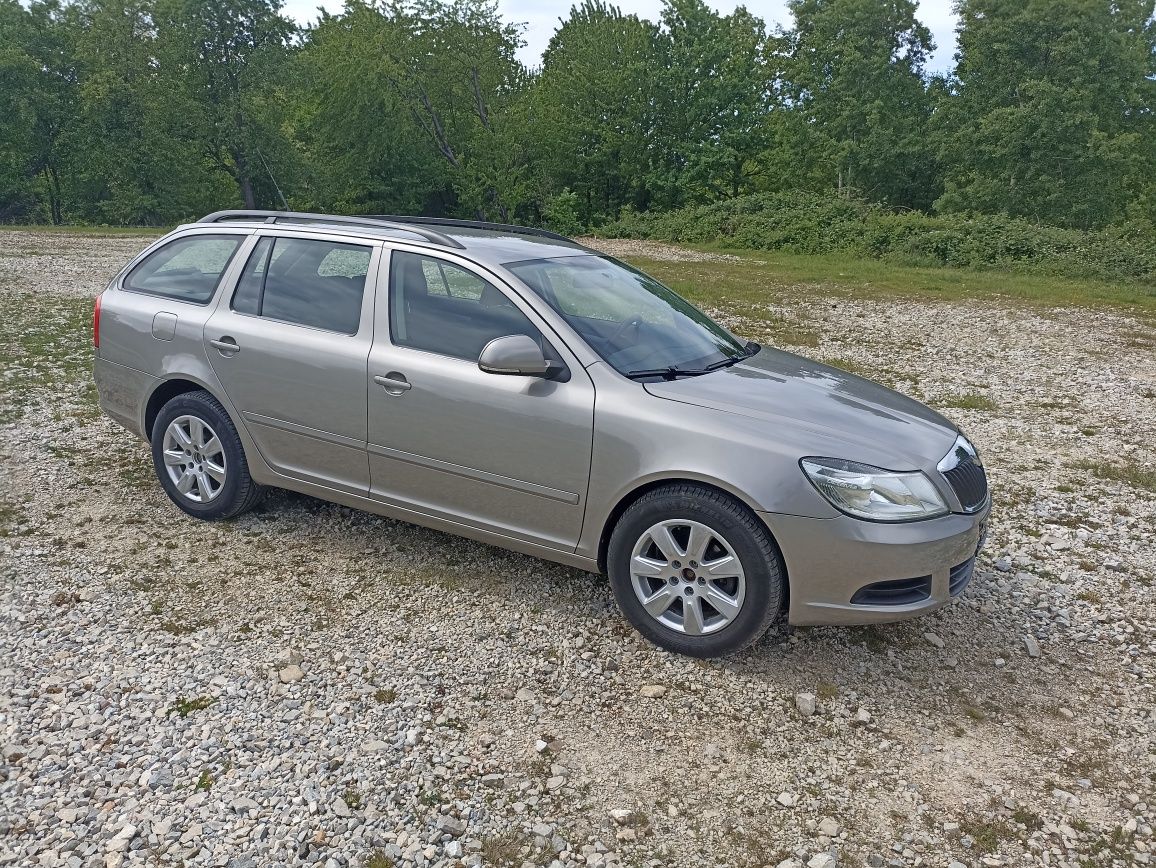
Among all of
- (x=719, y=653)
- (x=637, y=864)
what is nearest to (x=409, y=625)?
(x=719, y=653)

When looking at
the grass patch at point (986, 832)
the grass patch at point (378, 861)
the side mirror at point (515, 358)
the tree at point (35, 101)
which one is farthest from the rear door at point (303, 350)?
the tree at point (35, 101)

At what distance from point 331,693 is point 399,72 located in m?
39.6

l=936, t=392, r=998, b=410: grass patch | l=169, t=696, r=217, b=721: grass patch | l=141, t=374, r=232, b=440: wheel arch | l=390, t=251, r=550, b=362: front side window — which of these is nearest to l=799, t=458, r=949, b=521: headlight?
l=390, t=251, r=550, b=362: front side window

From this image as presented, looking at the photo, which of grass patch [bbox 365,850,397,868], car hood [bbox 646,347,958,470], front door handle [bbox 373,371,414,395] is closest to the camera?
grass patch [bbox 365,850,397,868]

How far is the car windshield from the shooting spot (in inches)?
163

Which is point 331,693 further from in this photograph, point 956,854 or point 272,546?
point 956,854

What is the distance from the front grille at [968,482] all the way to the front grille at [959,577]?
0.81 feet

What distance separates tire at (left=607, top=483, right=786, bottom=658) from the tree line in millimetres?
30671

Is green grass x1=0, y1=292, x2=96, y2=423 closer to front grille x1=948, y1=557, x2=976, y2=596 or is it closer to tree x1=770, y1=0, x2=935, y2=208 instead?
front grille x1=948, y1=557, x2=976, y2=596

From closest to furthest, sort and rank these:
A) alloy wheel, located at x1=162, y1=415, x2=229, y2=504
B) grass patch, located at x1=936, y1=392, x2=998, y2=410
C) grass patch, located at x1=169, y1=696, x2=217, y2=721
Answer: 1. grass patch, located at x1=169, y1=696, x2=217, y2=721
2. alloy wheel, located at x1=162, y1=415, x2=229, y2=504
3. grass patch, located at x1=936, y1=392, x2=998, y2=410

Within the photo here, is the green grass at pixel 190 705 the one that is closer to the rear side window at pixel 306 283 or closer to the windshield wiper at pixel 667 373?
the rear side window at pixel 306 283

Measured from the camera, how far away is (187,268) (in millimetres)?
5188

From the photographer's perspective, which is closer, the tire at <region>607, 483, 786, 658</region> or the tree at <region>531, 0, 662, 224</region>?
the tire at <region>607, 483, 786, 658</region>

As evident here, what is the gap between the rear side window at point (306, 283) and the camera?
4566 millimetres
